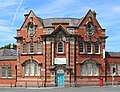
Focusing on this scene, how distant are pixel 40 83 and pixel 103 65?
39.3 feet

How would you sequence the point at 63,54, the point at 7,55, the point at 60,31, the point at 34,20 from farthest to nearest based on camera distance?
the point at 7,55, the point at 34,20, the point at 60,31, the point at 63,54

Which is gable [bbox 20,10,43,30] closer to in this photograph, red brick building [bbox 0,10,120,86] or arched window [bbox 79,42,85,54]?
red brick building [bbox 0,10,120,86]

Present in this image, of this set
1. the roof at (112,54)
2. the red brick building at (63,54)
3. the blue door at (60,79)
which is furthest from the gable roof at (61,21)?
the blue door at (60,79)

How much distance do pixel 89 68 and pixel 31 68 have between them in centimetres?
1047

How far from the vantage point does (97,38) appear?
64562mm

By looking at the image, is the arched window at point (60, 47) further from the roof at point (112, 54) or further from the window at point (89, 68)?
the roof at point (112, 54)

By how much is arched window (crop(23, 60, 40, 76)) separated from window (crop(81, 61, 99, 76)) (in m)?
8.06

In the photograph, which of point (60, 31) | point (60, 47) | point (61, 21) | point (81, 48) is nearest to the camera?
point (60, 31)

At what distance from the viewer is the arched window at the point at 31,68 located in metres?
63.2

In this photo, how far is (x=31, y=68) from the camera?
63.7 m

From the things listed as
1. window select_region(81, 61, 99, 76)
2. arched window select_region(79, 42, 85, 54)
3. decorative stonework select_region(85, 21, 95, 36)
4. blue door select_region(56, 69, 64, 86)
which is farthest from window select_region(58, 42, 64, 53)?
decorative stonework select_region(85, 21, 95, 36)

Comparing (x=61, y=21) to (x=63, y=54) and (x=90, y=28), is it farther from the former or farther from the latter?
(x=63, y=54)

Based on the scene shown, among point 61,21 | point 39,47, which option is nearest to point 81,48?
point 61,21

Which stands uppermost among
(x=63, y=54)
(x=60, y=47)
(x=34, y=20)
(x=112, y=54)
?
(x=34, y=20)
